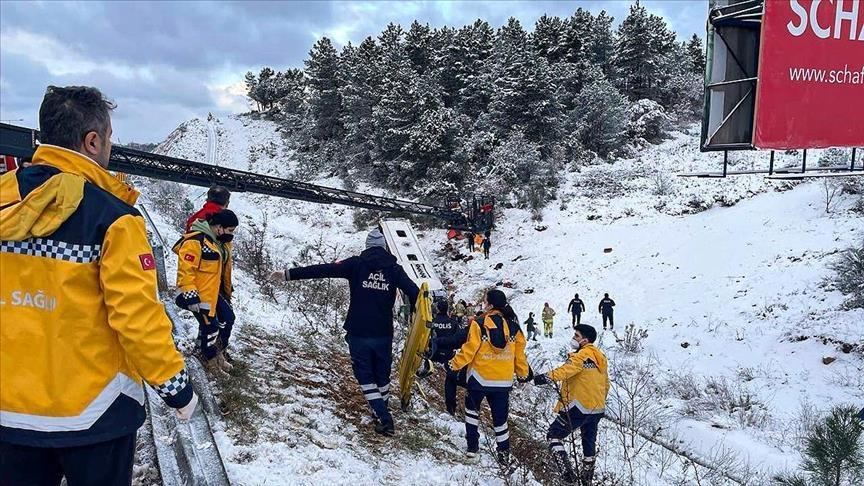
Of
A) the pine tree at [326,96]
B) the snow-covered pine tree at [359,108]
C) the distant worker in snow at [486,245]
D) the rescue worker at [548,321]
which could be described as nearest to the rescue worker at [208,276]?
the rescue worker at [548,321]

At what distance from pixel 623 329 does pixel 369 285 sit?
1297 centimetres

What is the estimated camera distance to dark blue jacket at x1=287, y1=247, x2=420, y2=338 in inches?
198

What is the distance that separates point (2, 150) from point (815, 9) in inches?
515

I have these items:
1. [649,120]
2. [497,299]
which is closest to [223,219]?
[497,299]

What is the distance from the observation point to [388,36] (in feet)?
132

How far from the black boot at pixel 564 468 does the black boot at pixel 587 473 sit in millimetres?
103

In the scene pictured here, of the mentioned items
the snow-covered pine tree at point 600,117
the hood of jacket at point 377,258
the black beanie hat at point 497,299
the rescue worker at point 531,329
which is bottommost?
the rescue worker at point 531,329

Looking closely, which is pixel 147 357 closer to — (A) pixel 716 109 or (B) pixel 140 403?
(B) pixel 140 403

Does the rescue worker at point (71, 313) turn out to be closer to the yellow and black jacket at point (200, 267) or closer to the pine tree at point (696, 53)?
the yellow and black jacket at point (200, 267)

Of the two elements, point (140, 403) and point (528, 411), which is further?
point (528, 411)

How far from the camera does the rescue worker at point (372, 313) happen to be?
499 cm

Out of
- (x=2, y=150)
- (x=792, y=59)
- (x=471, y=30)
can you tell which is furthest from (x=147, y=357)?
(x=471, y=30)

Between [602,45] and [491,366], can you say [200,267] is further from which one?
[602,45]

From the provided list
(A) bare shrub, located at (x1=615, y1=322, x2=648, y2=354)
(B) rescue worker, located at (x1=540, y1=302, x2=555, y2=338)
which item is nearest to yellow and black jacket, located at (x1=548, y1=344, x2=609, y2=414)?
→ (A) bare shrub, located at (x1=615, y1=322, x2=648, y2=354)
